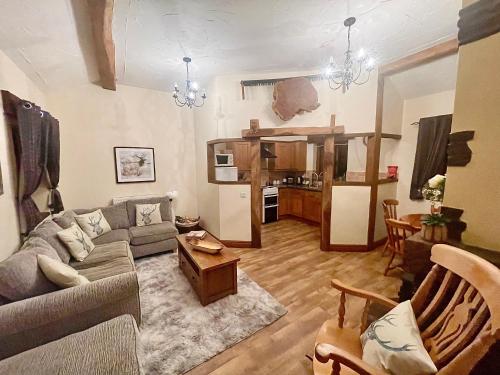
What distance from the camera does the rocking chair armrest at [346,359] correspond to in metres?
0.84

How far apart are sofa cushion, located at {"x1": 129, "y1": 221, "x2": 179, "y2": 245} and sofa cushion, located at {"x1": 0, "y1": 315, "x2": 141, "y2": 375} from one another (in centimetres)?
203

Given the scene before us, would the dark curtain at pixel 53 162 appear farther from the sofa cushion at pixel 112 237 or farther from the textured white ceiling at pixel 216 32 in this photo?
the sofa cushion at pixel 112 237

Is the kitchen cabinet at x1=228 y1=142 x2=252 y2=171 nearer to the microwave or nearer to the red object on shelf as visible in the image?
the microwave

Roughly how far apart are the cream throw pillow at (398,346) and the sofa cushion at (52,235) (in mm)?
2826

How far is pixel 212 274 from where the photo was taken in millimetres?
2193

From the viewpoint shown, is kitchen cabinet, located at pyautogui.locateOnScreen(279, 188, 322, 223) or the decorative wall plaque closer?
the decorative wall plaque

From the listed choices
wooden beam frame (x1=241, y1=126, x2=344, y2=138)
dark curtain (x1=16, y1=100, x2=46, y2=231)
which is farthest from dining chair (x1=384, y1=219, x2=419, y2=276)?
dark curtain (x1=16, y1=100, x2=46, y2=231)

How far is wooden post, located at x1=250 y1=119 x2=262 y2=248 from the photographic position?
3500mm

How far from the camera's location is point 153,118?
4.16 metres

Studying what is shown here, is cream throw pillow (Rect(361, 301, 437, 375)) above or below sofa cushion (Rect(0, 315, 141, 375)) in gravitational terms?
above

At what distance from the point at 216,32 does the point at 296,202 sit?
4027 mm

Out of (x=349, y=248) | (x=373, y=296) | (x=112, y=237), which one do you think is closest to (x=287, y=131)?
(x=349, y=248)

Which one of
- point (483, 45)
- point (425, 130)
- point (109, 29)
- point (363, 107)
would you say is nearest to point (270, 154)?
point (363, 107)

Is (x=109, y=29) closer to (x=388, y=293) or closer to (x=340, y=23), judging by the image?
(x=340, y=23)
